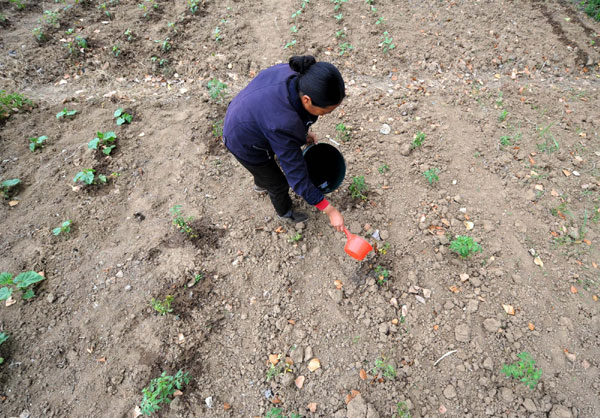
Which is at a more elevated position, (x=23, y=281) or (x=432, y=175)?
(x=23, y=281)

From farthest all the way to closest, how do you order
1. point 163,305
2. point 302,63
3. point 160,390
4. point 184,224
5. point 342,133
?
point 342,133 → point 184,224 → point 163,305 → point 160,390 → point 302,63

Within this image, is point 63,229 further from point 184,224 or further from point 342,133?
point 342,133

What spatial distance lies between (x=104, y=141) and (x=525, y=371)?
4086 mm

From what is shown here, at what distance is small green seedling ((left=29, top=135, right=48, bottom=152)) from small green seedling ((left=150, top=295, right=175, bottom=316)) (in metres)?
2.38

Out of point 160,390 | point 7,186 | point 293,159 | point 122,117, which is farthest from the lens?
point 122,117

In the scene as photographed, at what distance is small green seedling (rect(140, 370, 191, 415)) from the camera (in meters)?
1.80

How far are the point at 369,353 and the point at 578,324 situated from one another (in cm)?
139

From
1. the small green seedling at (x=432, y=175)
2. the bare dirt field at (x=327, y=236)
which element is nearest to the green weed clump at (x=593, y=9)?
the bare dirt field at (x=327, y=236)

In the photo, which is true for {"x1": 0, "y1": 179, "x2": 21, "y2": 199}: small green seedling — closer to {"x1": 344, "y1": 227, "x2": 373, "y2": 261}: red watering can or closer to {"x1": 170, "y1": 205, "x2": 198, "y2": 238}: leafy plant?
{"x1": 170, "y1": 205, "x2": 198, "y2": 238}: leafy plant

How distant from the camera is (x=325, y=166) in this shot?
250cm

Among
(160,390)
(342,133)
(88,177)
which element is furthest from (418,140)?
(88,177)

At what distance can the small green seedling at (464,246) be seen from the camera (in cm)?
224

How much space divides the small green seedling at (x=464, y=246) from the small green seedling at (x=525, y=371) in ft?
2.28

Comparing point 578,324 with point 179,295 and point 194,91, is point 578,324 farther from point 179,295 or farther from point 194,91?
point 194,91
